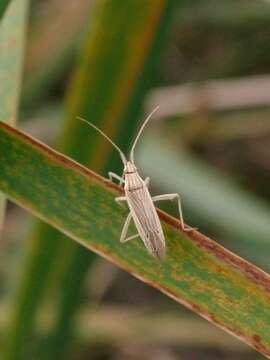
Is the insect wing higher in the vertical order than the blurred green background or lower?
higher

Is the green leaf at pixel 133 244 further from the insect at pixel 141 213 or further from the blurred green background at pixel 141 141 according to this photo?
the blurred green background at pixel 141 141

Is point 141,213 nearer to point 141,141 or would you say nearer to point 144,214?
point 144,214

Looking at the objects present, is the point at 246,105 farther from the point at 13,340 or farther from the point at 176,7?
the point at 13,340

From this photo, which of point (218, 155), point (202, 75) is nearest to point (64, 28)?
point (202, 75)

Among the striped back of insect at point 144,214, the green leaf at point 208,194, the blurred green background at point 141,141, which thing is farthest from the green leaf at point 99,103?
the green leaf at point 208,194

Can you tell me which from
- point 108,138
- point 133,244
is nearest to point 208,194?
point 108,138

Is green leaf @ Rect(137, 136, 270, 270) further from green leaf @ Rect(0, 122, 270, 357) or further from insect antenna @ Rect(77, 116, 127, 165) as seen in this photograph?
green leaf @ Rect(0, 122, 270, 357)

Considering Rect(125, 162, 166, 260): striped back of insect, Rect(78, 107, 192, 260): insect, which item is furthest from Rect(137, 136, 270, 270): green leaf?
Rect(125, 162, 166, 260): striped back of insect
